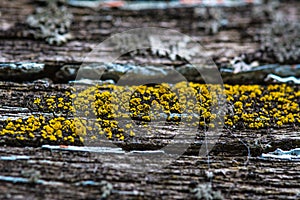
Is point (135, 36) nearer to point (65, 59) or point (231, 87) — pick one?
point (65, 59)

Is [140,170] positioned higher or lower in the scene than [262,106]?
lower

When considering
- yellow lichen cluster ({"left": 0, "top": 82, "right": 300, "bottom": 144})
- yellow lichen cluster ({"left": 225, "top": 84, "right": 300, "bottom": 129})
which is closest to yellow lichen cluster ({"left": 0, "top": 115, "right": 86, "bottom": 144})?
yellow lichen cluster ({"left": 0, "top": 82, "right": 300, "bottom": 144})

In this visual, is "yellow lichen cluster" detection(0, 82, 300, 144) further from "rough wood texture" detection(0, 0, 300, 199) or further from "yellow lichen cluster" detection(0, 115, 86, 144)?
"rough wood texture" detection(0, 0, 300, 199)

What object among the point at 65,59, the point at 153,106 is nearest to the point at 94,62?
the point at 65,59

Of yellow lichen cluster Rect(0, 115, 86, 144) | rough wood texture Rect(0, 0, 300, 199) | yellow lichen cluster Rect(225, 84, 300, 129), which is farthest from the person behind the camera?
yellow lichen cluster Rect(225, 84, 300, 129)

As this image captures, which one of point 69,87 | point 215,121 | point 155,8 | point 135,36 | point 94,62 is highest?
point 155,8

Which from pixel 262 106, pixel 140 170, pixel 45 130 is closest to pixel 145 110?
pixel 140 170

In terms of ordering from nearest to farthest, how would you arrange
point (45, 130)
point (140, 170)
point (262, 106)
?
point (140, 170) < point (45, 130) < point (262, 106)

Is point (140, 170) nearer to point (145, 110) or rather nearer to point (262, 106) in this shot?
point (145, 110)

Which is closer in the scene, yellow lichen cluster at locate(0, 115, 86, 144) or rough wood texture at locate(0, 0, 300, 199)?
rough wood texture at locate(0, 0, 300, 199)
